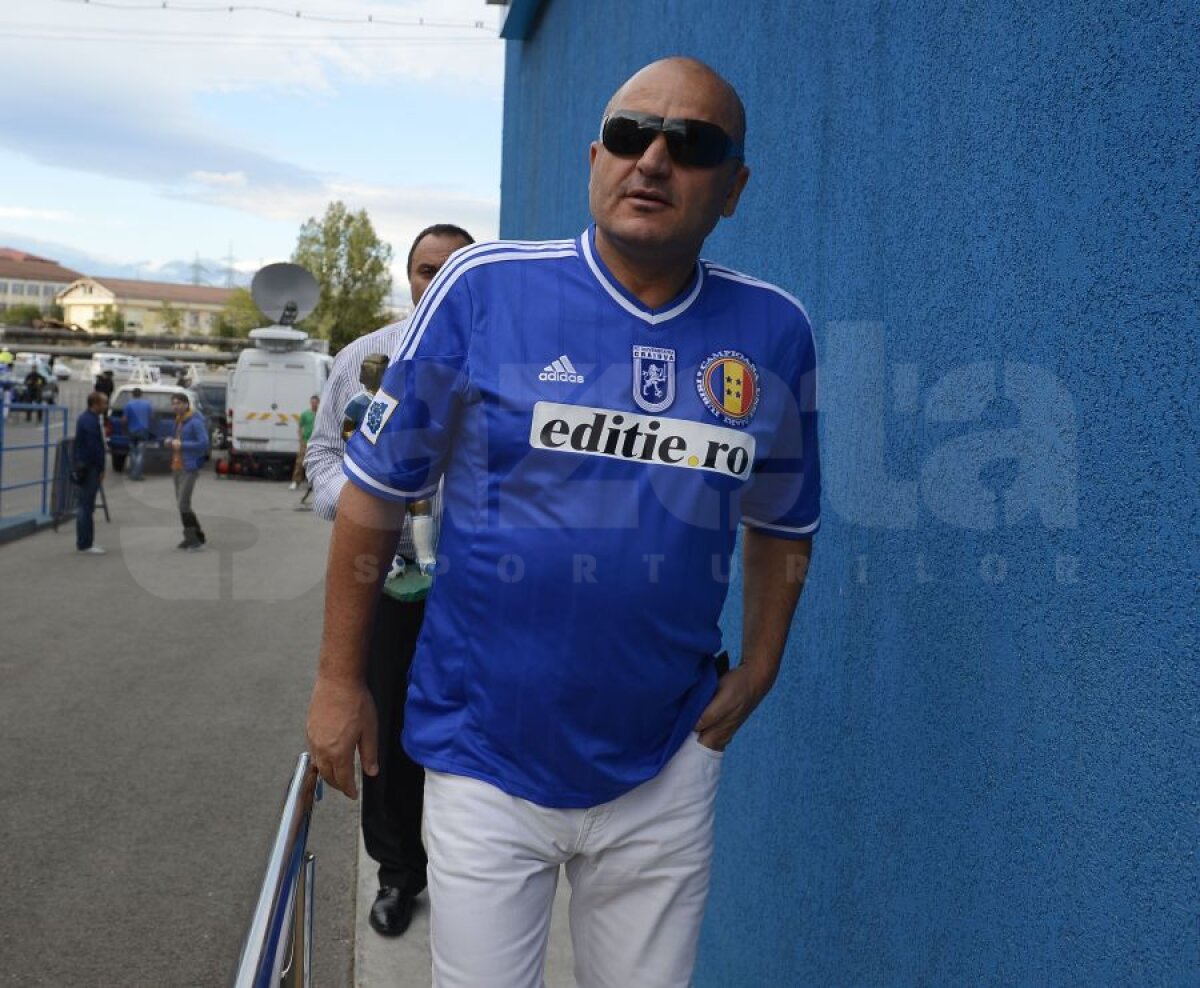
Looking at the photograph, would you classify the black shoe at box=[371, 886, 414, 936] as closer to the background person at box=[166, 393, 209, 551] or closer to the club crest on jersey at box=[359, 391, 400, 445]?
the club crest on jersey at box=[359, 391, 400, 445]

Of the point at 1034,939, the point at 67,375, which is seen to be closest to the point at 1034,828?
the point at 1034,939

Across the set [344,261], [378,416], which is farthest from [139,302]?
[378,416]

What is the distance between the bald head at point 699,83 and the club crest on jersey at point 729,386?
0.40 meters

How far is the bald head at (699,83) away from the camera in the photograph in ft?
6.88

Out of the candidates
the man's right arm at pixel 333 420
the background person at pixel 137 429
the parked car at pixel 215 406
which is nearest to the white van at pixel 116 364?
the parked car at pixel 215 406

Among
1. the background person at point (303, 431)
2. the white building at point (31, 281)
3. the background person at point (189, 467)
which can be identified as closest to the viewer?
the background person at point (189, 467)

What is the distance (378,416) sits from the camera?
2.04m

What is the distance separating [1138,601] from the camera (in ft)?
5.06

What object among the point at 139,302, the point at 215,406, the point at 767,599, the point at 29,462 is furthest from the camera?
the point at 139,302

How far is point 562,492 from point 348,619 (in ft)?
1.41

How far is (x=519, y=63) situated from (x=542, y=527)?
34.0 ft

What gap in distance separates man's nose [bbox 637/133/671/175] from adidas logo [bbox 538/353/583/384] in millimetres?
355

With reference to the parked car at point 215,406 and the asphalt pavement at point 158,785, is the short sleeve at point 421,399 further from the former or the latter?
the parked car at point 215,406

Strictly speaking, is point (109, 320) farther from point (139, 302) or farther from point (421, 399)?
point (421, 399)
